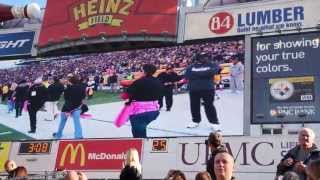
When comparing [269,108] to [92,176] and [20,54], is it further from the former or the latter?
[20,54]

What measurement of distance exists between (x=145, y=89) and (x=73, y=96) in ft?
8.05

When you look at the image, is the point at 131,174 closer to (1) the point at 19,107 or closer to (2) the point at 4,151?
(2) the point at 4,151

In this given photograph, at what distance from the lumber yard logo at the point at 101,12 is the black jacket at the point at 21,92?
2.59 m

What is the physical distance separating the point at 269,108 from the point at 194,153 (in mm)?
2171

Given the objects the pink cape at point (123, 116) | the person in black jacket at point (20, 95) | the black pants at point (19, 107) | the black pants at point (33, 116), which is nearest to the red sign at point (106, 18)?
the person in black jacket at point (20, 95)

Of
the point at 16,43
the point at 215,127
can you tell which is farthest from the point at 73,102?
the point at 215,127

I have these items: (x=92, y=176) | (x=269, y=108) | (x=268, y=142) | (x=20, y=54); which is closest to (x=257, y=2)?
(x=269, y=108)

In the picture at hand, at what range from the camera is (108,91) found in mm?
16797


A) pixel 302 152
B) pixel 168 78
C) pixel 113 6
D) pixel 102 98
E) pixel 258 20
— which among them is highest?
pixel 113 6

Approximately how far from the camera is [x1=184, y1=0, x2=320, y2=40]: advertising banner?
1491 centimetres

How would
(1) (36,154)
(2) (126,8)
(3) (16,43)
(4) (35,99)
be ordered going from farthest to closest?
(3) (16,43)
(4) (35,99)
(2) (126,8)
(1) (36,154)

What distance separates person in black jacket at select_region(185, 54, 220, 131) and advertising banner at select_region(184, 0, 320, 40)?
838mm

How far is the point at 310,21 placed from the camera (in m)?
14.7

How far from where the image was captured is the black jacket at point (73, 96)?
17172mm
